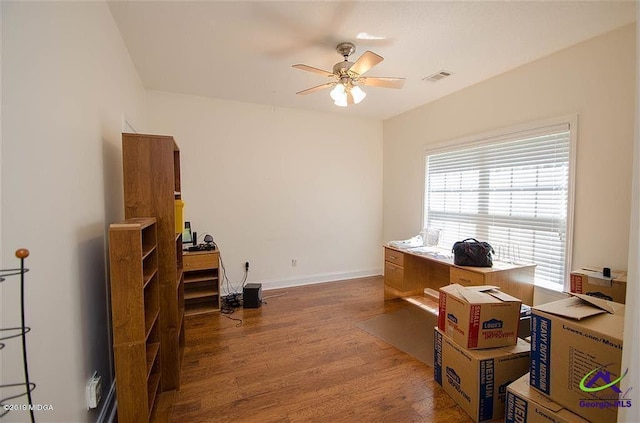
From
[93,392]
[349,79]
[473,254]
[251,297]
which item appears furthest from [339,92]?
[93,392]

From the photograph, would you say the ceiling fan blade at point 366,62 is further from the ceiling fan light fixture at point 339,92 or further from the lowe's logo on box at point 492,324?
the lowe's logo on box at point 492,324

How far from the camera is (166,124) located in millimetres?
3613

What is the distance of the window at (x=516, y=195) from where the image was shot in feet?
8.75

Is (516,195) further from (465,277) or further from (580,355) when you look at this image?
(580,355)

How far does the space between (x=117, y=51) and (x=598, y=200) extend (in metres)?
4.20

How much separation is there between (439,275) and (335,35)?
312 cm

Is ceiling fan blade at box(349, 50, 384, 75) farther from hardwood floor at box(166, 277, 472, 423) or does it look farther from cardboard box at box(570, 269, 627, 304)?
hardwood floor at box(166, 277, 472, 423)

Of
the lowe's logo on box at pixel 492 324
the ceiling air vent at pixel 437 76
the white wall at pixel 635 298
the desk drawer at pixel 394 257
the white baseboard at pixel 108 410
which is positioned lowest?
the white baseboard at pixel 108 410

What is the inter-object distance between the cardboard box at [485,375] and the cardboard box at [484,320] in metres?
0.05

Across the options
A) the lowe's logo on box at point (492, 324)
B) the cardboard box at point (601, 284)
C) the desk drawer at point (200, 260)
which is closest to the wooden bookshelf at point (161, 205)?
the desk drawer at point (200, 260)

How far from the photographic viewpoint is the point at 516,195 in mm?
3023

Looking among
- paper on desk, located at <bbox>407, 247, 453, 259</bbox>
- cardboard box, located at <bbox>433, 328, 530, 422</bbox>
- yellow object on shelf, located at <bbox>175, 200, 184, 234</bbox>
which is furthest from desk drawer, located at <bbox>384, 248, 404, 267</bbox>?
yellow object on shelf, located at <bbox>175, 200, 184, 234</bbox>

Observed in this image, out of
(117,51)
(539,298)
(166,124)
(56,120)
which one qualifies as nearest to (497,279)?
(539,298)

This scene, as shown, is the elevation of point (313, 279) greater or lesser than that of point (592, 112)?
lesser
